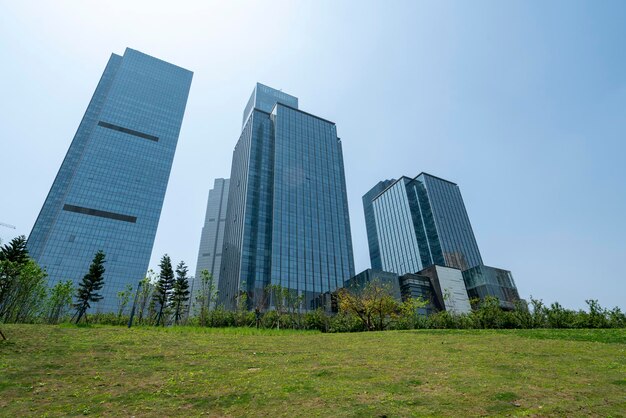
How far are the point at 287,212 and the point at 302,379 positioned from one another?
106781 mm

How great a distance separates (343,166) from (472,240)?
270 ft

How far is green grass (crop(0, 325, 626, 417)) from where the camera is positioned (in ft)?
26.6

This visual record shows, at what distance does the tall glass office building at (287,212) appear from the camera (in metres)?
106

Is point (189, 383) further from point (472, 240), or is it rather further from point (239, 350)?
point (472, 240)

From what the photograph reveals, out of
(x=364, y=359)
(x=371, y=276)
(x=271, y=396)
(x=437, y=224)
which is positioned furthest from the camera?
(x=437, y=224)

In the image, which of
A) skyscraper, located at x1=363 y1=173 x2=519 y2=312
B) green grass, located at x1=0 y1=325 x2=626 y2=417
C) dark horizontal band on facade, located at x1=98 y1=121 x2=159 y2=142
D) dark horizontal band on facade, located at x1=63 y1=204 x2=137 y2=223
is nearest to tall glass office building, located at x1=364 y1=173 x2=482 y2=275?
skyscraper, located at x1=363 y1=173 x2=519 y2=312

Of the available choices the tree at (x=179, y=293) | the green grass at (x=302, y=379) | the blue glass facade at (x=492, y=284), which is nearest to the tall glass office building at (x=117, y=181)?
the tree at (x=179, y=293)

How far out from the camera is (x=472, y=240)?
164375 mm

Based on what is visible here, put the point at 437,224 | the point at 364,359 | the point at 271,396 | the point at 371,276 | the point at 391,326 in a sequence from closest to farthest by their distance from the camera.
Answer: the point at 271,396 → the point at 364,359 → the point at 391,326 → the point at 371,276 → the point at 437,224

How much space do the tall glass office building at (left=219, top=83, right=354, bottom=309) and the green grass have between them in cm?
8113

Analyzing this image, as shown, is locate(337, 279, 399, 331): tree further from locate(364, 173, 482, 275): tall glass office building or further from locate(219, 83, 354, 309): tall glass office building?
locate(364, 173, 482, 275): tall glass office building

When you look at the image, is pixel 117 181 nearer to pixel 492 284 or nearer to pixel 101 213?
pixel 101 213

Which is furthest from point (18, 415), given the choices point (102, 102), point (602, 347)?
point (102, 102)

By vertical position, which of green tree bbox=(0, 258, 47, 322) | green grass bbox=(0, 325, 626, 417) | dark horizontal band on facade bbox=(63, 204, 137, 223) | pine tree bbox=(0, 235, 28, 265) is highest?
dark horizontal band on facade bbox=(63, 204, 137, 223)
